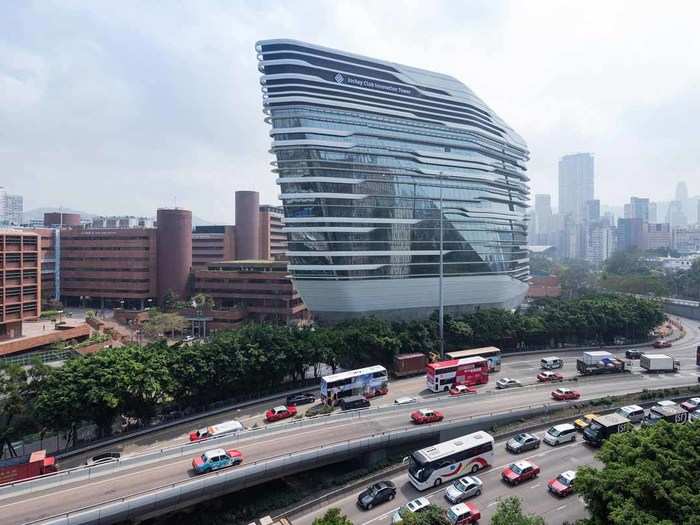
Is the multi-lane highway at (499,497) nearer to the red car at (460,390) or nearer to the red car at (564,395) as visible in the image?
the red car at (564,395)

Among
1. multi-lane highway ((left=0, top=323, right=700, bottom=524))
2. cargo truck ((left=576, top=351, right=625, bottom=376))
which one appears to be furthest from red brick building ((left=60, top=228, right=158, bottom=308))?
cargo truck ((left=576, top=351, right=625, bottom=376))

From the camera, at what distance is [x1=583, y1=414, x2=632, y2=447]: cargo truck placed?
29.4m

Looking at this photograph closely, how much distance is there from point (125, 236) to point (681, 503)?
98.5 m

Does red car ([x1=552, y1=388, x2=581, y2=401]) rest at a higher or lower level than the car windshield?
higher

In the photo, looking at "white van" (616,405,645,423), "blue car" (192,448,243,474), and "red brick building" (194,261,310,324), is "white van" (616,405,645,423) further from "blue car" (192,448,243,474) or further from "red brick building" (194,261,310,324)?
"red brick building" (194,261,310,324)

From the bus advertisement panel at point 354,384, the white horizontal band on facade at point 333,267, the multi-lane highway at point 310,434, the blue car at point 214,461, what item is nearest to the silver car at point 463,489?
the multi-lane highway at point 310,434

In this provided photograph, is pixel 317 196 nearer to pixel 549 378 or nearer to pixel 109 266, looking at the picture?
pixel 549 378

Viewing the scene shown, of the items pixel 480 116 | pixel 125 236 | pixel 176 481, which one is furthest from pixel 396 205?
pixel 125 236

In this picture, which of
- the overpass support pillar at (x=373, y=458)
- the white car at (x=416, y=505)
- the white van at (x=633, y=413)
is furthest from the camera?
the white van at (x=633, y=413)

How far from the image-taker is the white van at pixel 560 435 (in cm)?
3006

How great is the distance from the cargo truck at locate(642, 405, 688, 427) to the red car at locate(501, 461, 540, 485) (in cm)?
1173

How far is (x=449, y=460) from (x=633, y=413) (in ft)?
57.2

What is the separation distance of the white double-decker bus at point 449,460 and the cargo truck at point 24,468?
22384 mm

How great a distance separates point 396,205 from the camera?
222 feet
